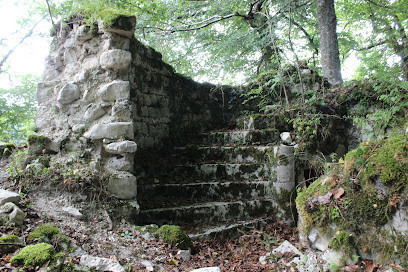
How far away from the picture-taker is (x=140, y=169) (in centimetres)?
435

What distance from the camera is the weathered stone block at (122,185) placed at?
348 centimetres

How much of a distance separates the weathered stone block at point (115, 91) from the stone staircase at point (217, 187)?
1.40 m

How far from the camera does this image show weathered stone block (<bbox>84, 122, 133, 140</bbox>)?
3.66m

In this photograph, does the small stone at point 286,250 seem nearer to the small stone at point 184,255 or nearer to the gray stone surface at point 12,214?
the small stone at point 184,255

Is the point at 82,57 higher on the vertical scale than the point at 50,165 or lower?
higher

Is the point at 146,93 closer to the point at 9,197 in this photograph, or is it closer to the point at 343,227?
the point at 9,197

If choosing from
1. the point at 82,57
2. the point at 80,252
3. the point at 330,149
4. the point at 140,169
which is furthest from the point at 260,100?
the point at 80,252

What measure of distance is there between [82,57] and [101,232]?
2707 mm

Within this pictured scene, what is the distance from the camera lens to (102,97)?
3801 mm

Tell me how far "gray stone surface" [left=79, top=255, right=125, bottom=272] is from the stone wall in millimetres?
1310

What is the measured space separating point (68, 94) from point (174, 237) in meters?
2.60

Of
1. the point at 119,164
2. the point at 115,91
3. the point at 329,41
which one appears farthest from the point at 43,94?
the point at 329,41

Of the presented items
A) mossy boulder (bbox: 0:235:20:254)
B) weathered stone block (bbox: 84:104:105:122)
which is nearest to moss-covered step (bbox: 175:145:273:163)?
weathered stone block (bbox: 84:104:105:122)

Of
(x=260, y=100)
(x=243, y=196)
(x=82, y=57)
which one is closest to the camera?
(x=82, y=57)
